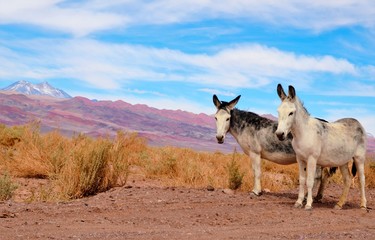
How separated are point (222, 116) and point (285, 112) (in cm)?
218

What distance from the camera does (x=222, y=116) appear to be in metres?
12.7

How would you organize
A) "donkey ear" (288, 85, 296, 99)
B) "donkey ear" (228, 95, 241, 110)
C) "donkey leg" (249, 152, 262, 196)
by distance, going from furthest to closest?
"donkey ear" (228, 95, 241, 110) → "donkey leg" (249, 152, 262, 196) → "donkey ear" (288, 85, 296, 99)

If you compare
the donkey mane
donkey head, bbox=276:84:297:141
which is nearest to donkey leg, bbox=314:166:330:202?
the donkey mane

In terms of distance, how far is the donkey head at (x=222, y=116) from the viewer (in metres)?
12.5

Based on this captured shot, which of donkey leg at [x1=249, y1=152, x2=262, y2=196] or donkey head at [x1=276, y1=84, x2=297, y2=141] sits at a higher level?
donkey head at [x1=276, y1=84, x2=297, y2=141]

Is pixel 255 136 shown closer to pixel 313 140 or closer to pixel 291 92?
pixel 313 140

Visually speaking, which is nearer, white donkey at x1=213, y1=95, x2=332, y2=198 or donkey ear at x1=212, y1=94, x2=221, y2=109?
white donkey at x1=213, y1=95, x2=332, y2=198

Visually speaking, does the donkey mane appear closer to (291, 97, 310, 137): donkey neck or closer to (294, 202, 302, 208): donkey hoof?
(291, 97, 310, 137): donkey neck

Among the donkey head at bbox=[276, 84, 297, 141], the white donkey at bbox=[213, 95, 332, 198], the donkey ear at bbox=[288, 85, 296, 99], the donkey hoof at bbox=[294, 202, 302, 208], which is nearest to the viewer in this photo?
the donkey head at bbox=[276, 84, 297, 141]

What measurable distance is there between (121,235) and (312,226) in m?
3.40

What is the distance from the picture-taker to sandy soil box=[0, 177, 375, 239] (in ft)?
27.2

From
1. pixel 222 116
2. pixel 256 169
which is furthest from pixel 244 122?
pixel 256 169

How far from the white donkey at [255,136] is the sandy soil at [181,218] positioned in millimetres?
683

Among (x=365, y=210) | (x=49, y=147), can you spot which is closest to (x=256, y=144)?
(x=365, y=210)
